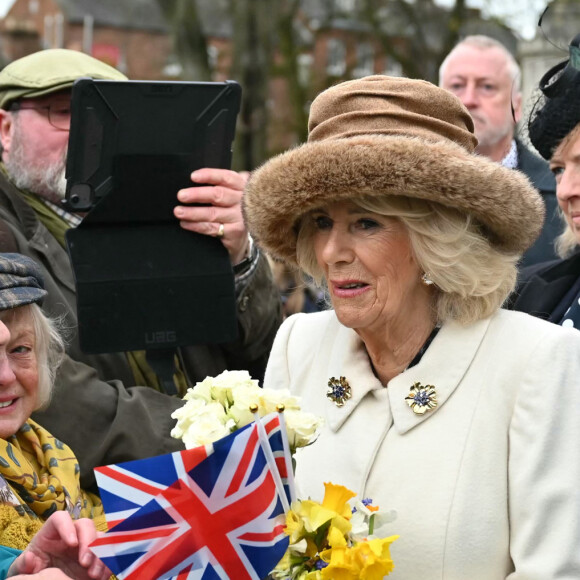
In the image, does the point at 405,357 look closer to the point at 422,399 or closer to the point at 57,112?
the point at 422,399

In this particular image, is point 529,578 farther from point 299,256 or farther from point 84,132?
point 84,132

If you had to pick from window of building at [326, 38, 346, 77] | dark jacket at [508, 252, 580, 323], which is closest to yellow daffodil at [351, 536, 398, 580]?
dark jacket at [508, 252, 580, 323]

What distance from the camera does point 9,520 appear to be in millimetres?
2768

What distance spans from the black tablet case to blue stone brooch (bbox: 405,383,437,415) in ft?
3.40

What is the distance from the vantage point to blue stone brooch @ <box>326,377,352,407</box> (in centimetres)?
A: 299

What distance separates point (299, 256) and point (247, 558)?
3.43 feet

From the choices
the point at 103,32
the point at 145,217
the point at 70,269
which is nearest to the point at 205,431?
the point at 145,217

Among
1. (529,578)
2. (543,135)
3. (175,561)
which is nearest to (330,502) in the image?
(175,561)

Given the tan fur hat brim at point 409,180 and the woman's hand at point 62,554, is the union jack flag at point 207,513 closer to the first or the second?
the woman's hand at point 62,554

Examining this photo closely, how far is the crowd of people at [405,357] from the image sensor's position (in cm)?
262

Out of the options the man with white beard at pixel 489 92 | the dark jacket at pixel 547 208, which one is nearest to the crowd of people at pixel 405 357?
the dark jacket at pixel 547 208

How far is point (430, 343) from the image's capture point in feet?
9.56

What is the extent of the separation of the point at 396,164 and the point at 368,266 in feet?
1.13

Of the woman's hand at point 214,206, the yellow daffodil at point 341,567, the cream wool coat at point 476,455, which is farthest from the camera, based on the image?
the woman's hand at point 214,206
